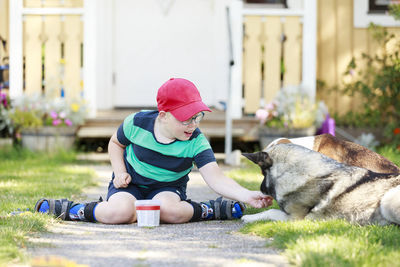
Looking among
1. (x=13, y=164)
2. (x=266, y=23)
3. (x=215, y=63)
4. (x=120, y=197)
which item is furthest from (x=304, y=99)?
(x=120, y=197)

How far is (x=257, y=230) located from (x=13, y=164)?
425 cm

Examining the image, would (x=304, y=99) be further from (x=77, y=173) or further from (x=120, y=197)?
(x=120, y=197)

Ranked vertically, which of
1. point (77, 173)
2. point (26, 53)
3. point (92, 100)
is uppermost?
point (26, 53)

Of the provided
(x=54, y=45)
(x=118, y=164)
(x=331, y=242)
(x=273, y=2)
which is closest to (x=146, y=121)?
(x=118, y=164)

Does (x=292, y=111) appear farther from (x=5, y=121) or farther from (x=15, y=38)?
(x=15, y=38)

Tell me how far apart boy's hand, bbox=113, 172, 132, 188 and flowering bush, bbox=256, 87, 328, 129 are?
4.07 metres

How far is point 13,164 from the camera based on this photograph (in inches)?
→ 275

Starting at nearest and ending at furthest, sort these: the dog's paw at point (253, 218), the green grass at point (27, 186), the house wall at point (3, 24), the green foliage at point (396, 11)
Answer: the green grass at point (27, 186) < the dog's paw at point (253, 218) < the green foliage at point (396, 11) < the house wall at point (3, 24)

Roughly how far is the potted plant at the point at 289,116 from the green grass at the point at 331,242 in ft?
13.5

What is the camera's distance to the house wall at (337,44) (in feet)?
29.5

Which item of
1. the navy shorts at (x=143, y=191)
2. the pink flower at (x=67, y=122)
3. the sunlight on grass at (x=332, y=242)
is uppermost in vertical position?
the pink flower at (x=67, y=122)

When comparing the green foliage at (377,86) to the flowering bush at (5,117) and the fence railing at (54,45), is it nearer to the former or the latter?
the fence railing at (54,45)

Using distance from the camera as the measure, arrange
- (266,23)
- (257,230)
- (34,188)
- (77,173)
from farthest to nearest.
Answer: (266,23)
(77,173)
(34,188)
(257,230)

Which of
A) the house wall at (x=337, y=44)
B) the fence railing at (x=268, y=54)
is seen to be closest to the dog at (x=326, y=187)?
the fence railing at (x=268, y=54)
